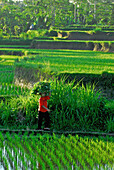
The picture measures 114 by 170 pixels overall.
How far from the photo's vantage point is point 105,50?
2422 cm

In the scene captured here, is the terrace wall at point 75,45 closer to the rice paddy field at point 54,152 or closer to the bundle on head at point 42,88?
the bundle on head at point 42,88

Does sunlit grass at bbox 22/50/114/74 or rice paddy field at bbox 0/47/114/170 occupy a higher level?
sunlit grass at bbox 22/50/114/74

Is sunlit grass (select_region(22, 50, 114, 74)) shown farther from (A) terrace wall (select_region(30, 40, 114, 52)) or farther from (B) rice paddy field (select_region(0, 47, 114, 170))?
(A) terrace wall (select_region(30, 40, 114, 52))

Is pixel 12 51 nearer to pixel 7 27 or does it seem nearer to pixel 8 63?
pixel 8 63

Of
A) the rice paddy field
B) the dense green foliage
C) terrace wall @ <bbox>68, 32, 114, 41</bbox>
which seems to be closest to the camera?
the rice paddy field

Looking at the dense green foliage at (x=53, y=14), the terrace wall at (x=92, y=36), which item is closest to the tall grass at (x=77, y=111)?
the terrace wall at (x=92, y=36)

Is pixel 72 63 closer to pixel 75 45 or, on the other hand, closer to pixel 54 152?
pixel 54 152

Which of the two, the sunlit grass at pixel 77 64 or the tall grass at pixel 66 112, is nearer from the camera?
the tall grass at pixel 66 112

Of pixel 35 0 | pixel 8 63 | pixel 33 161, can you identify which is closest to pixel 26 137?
pixel 33 161

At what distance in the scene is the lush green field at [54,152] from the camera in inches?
231

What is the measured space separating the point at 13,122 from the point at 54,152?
2381 millimetres

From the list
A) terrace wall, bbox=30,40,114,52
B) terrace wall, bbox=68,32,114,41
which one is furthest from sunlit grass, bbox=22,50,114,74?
terrace wall, bbox=68,32,114,41

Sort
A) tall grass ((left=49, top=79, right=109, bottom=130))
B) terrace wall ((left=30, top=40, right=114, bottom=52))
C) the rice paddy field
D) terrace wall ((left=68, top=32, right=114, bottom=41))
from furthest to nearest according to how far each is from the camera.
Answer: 1. terrace wall ((left=68, top=32, right=114, bottom=41))
2. terrace wall ((left=30, top=40, right=114, bottom=52))
3. tall grass ((left=49, top=79, right=109, bottom=130))
4. the rice paddy field

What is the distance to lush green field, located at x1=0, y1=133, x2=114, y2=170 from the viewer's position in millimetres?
5871
